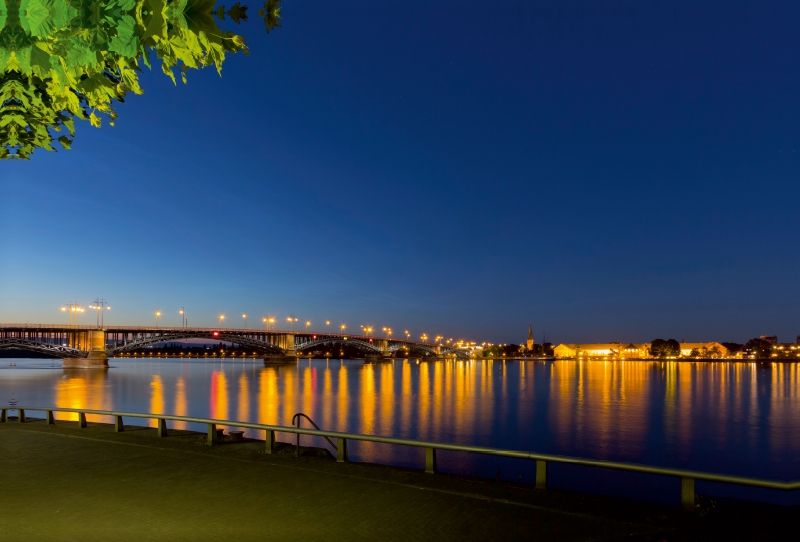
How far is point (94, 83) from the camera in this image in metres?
5.14

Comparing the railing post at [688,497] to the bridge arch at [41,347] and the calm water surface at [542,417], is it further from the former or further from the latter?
the bridge arch at [41,347]

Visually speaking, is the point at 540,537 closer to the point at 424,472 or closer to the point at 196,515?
the point at 424,472

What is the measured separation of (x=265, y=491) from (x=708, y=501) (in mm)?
8680

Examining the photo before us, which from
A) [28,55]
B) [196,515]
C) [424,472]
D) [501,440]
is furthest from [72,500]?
[501,440]

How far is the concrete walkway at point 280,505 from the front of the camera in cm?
923

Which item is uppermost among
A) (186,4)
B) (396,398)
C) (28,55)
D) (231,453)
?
(186,4)

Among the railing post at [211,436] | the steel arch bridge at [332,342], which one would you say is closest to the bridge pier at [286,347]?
the steel arch bridge at [332,342]

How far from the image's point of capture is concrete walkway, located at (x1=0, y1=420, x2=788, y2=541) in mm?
9234

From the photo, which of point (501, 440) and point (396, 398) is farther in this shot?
point (396, 398)

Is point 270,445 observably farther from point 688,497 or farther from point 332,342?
point 332,342

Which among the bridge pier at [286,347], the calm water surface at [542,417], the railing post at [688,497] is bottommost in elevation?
the bridge pier at [286,347]

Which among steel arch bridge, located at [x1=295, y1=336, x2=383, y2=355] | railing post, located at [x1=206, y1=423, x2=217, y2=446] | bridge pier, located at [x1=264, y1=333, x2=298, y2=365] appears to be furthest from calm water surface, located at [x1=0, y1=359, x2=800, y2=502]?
bridge pier, located at [x1=264, y1=333, x2=298, y2=365]

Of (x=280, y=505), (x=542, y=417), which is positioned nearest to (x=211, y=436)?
(x=280, y=505)

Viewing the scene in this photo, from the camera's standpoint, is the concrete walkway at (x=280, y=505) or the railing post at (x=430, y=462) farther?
the railing post at (x=430, y=462)
